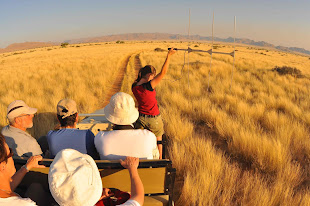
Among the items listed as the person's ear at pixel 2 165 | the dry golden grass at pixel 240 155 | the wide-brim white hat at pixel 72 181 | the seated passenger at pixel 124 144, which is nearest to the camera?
the wide-brim white hat at pixel 72 181

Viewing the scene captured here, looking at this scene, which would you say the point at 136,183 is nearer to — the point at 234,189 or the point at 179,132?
the point at 234,189

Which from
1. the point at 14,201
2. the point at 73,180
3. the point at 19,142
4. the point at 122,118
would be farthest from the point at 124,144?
the point at 19,142

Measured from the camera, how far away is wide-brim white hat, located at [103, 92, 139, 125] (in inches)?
89.0

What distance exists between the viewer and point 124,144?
2000mm

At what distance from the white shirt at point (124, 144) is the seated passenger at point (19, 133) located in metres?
0.98

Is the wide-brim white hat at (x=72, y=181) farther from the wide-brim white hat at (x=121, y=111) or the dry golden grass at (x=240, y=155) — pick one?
the dry golden grass at (x=240, y=155)

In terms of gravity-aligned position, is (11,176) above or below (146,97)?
below

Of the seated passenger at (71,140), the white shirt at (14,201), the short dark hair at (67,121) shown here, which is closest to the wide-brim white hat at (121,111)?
the seated passenger at (71,140)

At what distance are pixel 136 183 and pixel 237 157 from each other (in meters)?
2.73

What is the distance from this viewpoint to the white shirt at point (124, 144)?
6.56ft

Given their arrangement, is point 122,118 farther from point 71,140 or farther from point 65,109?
point 65,109

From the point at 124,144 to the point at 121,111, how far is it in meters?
0.42

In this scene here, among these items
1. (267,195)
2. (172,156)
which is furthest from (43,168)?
(267,195)

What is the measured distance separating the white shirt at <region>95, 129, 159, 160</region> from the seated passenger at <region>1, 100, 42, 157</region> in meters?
0.98
